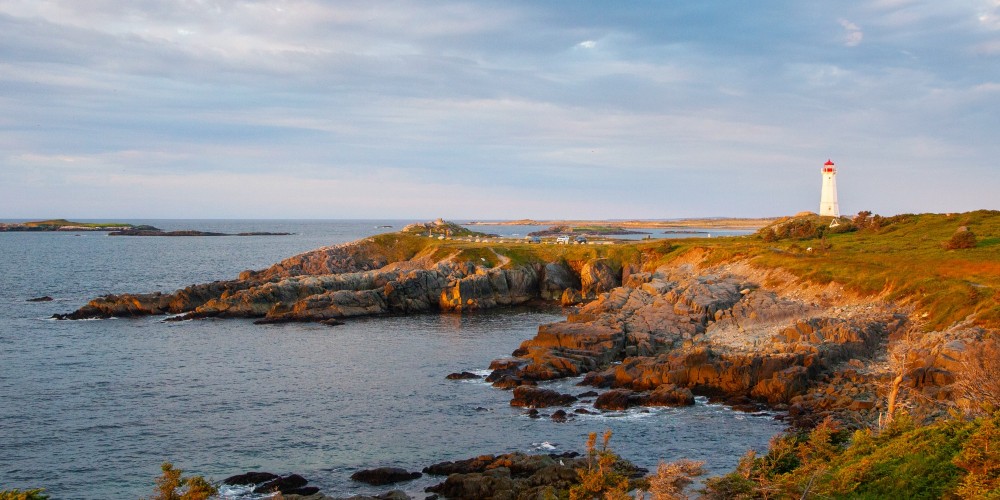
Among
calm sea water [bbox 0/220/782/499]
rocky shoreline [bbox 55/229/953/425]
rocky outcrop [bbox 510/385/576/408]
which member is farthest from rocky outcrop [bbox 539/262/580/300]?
rocky outcrop [bbox 510/385/576/408]

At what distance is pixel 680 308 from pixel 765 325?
691 centimetres

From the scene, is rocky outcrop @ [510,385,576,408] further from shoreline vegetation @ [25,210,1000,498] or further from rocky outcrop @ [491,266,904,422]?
rocky outcrop @ [491,266,904,422]

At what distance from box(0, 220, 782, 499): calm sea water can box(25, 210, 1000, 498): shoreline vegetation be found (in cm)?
301

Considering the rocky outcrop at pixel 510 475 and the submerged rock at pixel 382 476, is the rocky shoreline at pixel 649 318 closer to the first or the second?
the rocky outcrop at pixel 510 475

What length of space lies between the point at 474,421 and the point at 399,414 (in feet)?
14.1

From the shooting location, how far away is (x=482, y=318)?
71625 mm

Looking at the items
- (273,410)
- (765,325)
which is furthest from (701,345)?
(273,410)

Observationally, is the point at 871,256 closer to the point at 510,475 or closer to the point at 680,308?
the point at 680,308

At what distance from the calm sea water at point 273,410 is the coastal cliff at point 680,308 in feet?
11.4

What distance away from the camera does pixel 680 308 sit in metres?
55.3

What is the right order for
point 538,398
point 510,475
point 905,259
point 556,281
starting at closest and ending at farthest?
point 510,475, point 538,398, point 905,259, point 556,281

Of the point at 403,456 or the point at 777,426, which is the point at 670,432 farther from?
the point at 403,456

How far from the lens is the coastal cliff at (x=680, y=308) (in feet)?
128

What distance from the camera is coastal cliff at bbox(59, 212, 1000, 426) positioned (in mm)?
39000
